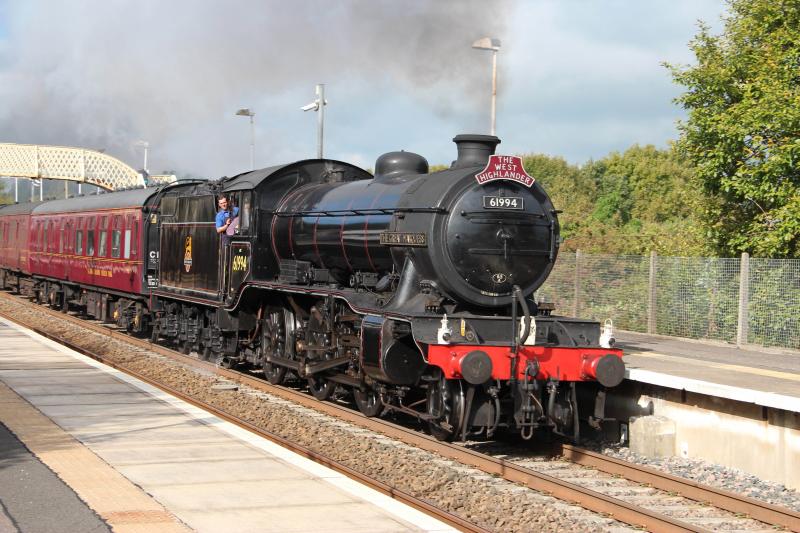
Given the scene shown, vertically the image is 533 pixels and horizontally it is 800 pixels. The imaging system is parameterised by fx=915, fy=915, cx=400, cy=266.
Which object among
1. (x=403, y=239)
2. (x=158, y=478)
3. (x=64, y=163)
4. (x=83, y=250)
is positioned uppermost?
(x=64, y=163)

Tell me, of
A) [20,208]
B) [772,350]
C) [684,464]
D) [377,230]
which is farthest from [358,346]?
[20,208]

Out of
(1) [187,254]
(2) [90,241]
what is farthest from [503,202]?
(2) [90,241]

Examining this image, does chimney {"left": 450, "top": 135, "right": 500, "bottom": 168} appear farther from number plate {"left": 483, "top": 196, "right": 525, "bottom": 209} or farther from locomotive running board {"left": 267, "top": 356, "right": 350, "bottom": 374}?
locomotive running board {"left": 267, "top": 356, "right": 350, "bottom": 374}

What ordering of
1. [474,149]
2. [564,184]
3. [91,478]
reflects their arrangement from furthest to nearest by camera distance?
1. [564,184]
2. [474,149]
3. [91,478]

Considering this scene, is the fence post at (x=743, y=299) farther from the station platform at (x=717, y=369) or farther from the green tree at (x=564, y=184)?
the green tree at (x=564, y=184)

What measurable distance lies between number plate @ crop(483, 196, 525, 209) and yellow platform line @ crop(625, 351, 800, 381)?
4448 millimetres

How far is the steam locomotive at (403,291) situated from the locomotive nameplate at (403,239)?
2cm

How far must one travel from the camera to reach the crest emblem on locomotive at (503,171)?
10.2m

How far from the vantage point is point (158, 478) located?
7.78 meters

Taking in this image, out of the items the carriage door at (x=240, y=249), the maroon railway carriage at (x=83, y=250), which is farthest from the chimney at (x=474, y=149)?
the maroon railway carriage at (x=83, y=250)

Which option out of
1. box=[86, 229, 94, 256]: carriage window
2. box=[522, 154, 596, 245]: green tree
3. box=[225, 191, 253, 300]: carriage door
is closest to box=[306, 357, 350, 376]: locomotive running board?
box=[225, 191, 253, 300]: carriage door

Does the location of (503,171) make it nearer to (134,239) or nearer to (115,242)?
(134,239)

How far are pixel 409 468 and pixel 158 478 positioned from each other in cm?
242

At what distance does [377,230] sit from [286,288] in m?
2.05
